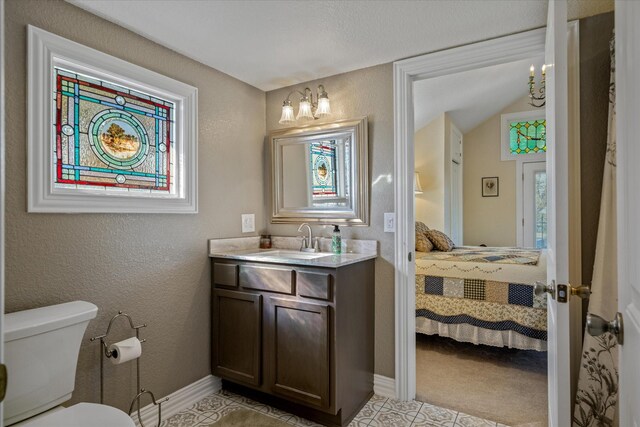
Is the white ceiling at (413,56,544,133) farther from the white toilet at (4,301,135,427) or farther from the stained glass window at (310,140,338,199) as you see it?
the white toilet at (4,301,135,427)

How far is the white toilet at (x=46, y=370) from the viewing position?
134 centimetres

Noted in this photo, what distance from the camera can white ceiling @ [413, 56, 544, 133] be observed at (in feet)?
13.0

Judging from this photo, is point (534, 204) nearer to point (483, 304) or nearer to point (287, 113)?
point (483, 304)

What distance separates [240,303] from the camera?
2.30 meters

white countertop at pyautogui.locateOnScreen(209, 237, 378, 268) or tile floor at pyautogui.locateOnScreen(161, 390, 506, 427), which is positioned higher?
white countertop at pyautogui.locateOnScreen(209, 237, 378, 268)

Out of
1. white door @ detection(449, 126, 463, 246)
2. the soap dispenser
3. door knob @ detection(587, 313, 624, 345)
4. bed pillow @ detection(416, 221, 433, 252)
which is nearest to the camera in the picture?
door knob @ detection(587, 313, 624, 345)

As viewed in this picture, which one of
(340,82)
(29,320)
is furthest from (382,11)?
(29,320)

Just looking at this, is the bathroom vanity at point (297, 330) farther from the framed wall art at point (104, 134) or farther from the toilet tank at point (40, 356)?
the toilet tank at point (40, 356)

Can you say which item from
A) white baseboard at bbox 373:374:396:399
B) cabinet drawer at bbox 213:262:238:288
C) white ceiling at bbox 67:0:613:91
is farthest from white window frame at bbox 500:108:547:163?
cabinet drawer at bbox 213:262:238:288

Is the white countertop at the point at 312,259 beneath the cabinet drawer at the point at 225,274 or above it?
above

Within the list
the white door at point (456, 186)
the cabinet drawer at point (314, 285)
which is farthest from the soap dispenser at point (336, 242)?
the white door at point (456, 186)

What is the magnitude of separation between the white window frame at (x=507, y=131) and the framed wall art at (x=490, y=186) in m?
0.36

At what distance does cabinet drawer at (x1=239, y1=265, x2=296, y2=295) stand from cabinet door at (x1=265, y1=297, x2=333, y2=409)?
0.22ft

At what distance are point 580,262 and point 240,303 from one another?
1.85 m
